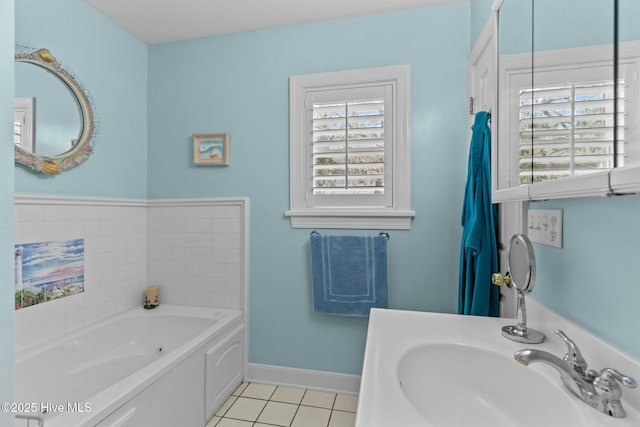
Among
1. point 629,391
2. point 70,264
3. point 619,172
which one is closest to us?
point 619,172

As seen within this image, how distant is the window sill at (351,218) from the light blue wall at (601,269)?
3.22ft

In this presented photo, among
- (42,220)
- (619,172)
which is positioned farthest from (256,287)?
(619,172)

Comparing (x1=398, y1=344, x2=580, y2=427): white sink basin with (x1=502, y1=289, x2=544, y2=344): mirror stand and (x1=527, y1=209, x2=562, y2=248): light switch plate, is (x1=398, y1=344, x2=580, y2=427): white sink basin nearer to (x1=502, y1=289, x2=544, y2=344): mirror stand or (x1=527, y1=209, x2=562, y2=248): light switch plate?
(x1=502, y1=289, x2=544, y2=344): mirror stand

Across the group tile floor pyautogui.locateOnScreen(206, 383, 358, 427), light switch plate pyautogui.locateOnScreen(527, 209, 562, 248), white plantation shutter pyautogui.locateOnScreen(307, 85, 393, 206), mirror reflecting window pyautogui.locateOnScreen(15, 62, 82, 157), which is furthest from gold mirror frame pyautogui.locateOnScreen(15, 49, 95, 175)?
light switch plate pyautogui.locateOnScreen(527, 209, 562, 248)

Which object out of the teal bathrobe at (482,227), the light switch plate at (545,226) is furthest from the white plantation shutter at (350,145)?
the light switch plate at (545,226)

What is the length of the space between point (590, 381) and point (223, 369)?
1813 mm

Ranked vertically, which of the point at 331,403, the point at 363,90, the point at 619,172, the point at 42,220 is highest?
the point at 363,90

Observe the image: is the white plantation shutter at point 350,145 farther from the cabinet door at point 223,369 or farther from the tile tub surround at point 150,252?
the cabinet door at point 223,369

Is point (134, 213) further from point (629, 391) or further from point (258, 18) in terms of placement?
point (629, 391)

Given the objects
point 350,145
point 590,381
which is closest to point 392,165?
point 350,145

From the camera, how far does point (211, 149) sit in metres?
2.23

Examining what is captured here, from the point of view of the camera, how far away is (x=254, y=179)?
2.19m

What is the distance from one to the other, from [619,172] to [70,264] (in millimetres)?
2345

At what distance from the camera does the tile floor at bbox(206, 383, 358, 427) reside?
5.75ft
